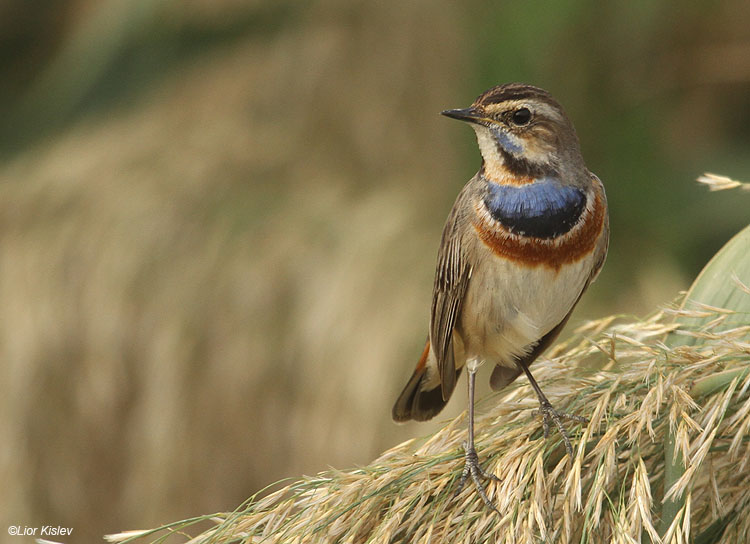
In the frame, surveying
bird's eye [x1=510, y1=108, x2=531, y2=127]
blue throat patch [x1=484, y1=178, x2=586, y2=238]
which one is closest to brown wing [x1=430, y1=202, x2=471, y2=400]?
blue throat patch [x1=484, y1=178, x2=586, y2=238]

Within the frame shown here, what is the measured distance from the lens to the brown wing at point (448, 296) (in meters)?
2.37

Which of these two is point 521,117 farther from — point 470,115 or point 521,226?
point 521,226

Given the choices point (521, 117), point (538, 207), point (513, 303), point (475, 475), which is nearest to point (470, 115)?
point (521, 117)

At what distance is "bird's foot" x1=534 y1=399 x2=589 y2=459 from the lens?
176cm

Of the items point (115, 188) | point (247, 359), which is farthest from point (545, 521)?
point (115, 188)

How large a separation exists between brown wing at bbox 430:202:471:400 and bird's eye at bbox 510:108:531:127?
27 cm

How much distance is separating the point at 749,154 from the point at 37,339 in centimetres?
342

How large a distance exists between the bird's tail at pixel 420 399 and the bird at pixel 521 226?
0.15 m

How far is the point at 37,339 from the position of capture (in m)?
4.42

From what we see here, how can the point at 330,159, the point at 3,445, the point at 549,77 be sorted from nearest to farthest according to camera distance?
the point at 549,77
the point at 3,445
the point at 330,159

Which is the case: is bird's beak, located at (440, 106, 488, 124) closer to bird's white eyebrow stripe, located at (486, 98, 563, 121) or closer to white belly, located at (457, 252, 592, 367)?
bird's white eyebrow stripe, located at (486, 98, 563, 121)

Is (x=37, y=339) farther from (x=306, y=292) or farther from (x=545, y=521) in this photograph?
(x=545, y=521)

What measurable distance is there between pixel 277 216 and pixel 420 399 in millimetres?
2096

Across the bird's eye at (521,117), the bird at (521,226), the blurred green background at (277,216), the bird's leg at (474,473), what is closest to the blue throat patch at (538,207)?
the bird at (521,226)
